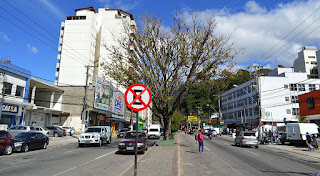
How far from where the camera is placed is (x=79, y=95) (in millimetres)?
41375

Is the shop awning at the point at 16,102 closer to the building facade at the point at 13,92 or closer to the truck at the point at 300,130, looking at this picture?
the building facade at the point at 13,92

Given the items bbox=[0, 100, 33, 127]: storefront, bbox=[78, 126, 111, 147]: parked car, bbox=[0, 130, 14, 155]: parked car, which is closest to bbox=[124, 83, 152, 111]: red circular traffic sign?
bbox=[0, 130, 14, 155]: parked car

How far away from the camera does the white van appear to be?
2492 cm

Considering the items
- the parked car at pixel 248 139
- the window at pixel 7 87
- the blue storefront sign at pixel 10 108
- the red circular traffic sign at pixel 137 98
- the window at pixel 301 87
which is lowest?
the parked car at pixel 248 139

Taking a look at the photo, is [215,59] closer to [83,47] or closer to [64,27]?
[83,47]

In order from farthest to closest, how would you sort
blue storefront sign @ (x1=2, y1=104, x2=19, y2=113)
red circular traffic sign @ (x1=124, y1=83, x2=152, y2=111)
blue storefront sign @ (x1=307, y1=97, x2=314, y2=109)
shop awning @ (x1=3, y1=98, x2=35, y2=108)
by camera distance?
blue storefront sign @ (x1=307, y1=97, x2=314, y2=109) < shop awning @ (x1=3, y1=98, x2=35, y2=108) < blue storefront sign @ (x1=2, y1=104, x2=19, y2=113) < red circular traffic sign @ (x1=124, y1=83, x2=152, y2=111)

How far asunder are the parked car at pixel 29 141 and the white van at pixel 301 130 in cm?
2585

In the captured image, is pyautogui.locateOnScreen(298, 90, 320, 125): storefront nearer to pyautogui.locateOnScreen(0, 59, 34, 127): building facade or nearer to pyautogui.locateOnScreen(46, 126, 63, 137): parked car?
pyautogui.locateOnScreen(46, 126, 63, 137): parked car

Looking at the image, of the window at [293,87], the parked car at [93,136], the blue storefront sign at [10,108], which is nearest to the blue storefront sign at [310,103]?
the window at [293,87]

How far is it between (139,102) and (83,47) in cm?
6088

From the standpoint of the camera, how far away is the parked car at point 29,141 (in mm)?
14953

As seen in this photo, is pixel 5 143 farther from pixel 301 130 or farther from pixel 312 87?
pixel 312 87

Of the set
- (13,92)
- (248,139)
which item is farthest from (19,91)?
(248,139)

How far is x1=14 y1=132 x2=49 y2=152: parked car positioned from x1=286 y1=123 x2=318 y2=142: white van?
2585 centimetres
